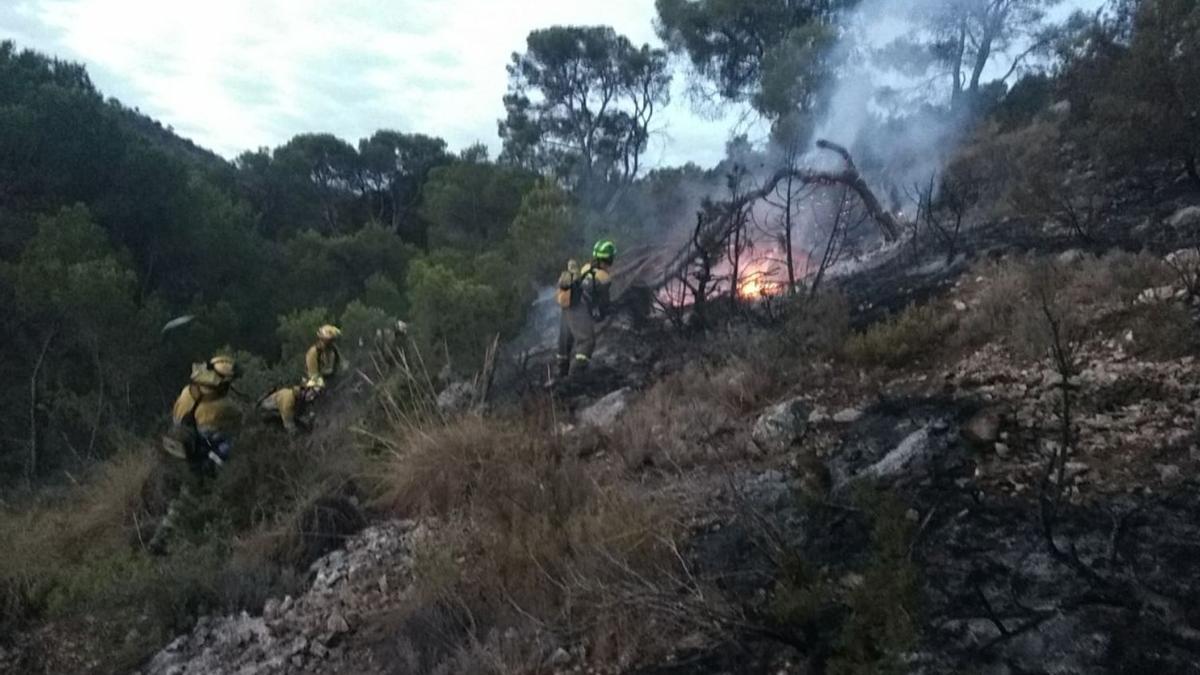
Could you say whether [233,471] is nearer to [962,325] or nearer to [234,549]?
A: [234,549]

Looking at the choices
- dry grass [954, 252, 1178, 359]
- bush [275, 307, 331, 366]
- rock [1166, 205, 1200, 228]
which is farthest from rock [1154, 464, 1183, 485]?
bush [275, 307, 331, 366]

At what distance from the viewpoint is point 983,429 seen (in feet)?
15.7

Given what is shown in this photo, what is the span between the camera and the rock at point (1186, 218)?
8.24 meters

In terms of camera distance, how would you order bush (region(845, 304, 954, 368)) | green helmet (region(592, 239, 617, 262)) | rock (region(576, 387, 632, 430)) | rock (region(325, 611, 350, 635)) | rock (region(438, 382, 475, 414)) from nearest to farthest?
rock (region(325, 611, 350, 635)) → bush (region(845, 304, 954, 368)) → rock (region(438, 382, 475, 414)) → rock (region(576, 387, 632, 430)) → green helmet (region(592, 239, 617, 262))

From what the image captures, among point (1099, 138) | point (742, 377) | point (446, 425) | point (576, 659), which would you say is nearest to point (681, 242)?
point (1099, 138)

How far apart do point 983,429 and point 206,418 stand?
5.40 m

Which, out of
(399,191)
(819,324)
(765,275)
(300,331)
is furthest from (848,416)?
(399,191)

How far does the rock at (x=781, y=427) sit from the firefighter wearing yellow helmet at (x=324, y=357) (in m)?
4.57

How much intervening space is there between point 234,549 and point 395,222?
858 inches

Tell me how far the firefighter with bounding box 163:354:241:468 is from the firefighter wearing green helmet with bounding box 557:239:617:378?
331cm

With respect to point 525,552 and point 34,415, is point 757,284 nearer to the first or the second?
point 525,552

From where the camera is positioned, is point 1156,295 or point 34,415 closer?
point 1156,295

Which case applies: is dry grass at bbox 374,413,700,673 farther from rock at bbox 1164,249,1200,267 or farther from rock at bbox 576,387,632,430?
rock at bbox 1164,249,1200,267

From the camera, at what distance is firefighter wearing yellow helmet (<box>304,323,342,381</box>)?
30.0ft
